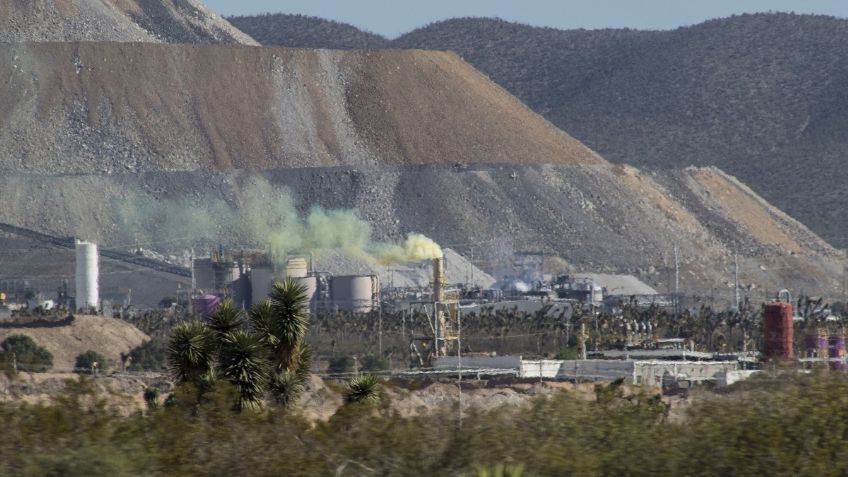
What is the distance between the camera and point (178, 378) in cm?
3538

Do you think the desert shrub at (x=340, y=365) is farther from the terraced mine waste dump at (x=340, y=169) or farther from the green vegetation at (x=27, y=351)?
the terraced mine waste dump at (x=340, y=169)

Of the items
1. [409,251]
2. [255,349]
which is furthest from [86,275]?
[255,349]

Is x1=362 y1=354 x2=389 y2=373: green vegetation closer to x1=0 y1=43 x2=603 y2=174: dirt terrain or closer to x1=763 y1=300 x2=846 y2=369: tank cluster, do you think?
x1=763 y1=300 x2=846 y2=369: tank cluster

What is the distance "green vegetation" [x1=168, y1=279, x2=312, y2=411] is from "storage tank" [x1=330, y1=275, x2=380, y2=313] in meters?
68.1

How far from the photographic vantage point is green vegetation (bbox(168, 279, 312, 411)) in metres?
33.6

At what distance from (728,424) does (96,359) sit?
58.7m

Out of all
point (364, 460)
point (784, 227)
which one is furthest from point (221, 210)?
point (364, 460)

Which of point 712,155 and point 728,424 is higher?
point 712,155

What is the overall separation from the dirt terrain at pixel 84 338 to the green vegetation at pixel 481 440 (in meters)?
54.4

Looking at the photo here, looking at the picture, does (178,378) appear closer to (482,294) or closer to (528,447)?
(528,447)

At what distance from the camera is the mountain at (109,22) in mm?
165625

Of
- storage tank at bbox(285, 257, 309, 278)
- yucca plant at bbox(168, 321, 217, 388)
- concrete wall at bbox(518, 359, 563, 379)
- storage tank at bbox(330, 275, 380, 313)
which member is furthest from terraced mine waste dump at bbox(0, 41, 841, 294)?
yucca plant at bbox(168, 321, 217, 388)

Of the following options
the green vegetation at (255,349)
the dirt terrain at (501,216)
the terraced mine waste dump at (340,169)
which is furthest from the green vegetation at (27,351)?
the dirt terrain at (501,216)

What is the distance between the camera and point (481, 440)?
2161 centimetres
